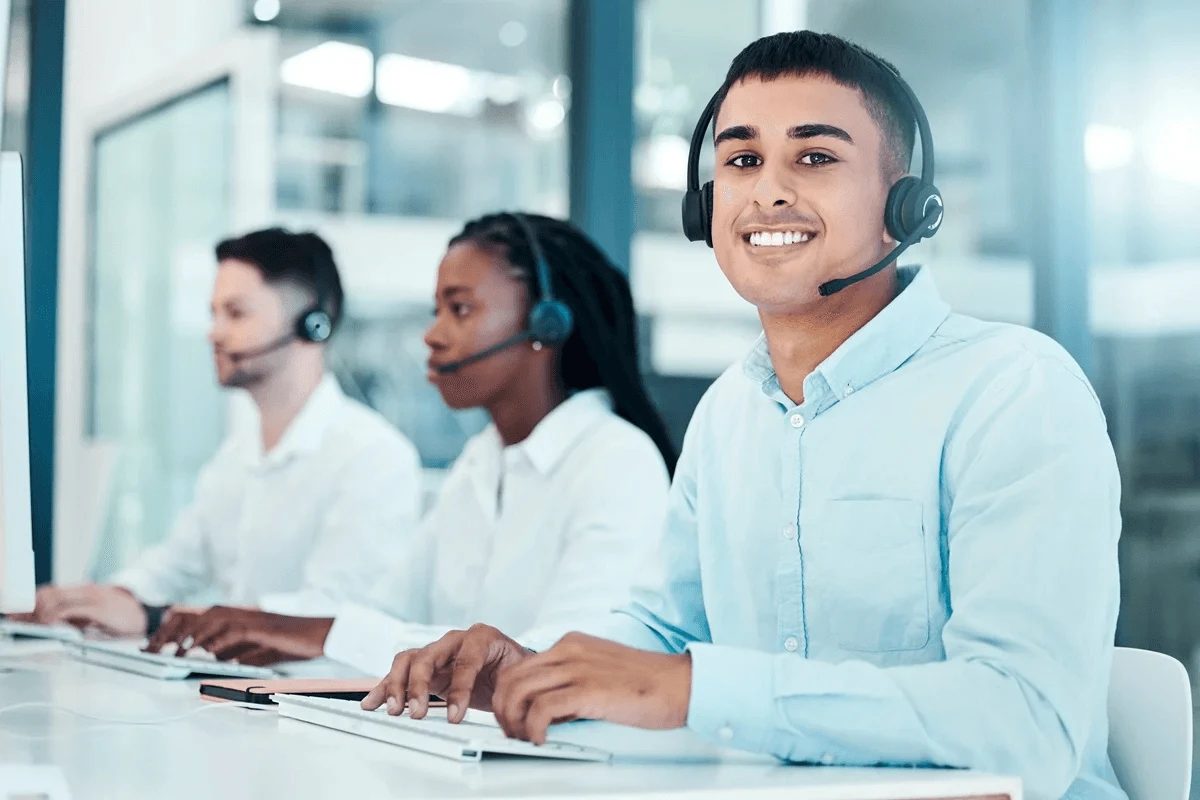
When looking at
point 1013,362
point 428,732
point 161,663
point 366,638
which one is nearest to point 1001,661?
point 1013,362

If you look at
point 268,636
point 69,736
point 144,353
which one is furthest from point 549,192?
point 69,736

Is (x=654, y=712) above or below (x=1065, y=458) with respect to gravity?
below

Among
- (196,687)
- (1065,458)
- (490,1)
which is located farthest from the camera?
(490,1)

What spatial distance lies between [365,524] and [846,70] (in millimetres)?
1742

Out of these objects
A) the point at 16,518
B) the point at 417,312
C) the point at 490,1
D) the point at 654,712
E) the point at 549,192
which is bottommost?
the point at 654,712

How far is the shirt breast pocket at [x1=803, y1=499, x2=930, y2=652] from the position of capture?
4.77 feet

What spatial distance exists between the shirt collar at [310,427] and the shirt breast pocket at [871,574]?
1.95 m

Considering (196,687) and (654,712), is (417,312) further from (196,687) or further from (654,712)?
(654,712)

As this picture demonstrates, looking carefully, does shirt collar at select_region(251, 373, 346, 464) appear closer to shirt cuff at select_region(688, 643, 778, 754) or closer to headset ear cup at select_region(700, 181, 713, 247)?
headset ear cup at select_region(700, 181, 713, 247)

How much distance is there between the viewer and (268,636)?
2.02 meters

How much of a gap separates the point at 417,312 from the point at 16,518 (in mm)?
2679

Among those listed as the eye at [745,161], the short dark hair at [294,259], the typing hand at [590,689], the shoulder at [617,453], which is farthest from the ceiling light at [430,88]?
the typing hand at [590,689]

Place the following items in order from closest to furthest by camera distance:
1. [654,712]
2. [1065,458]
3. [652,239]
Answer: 1. [654,712]
2. [1065,458]
3. [652,239]

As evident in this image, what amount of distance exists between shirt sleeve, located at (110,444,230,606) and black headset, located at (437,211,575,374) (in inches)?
44.5
